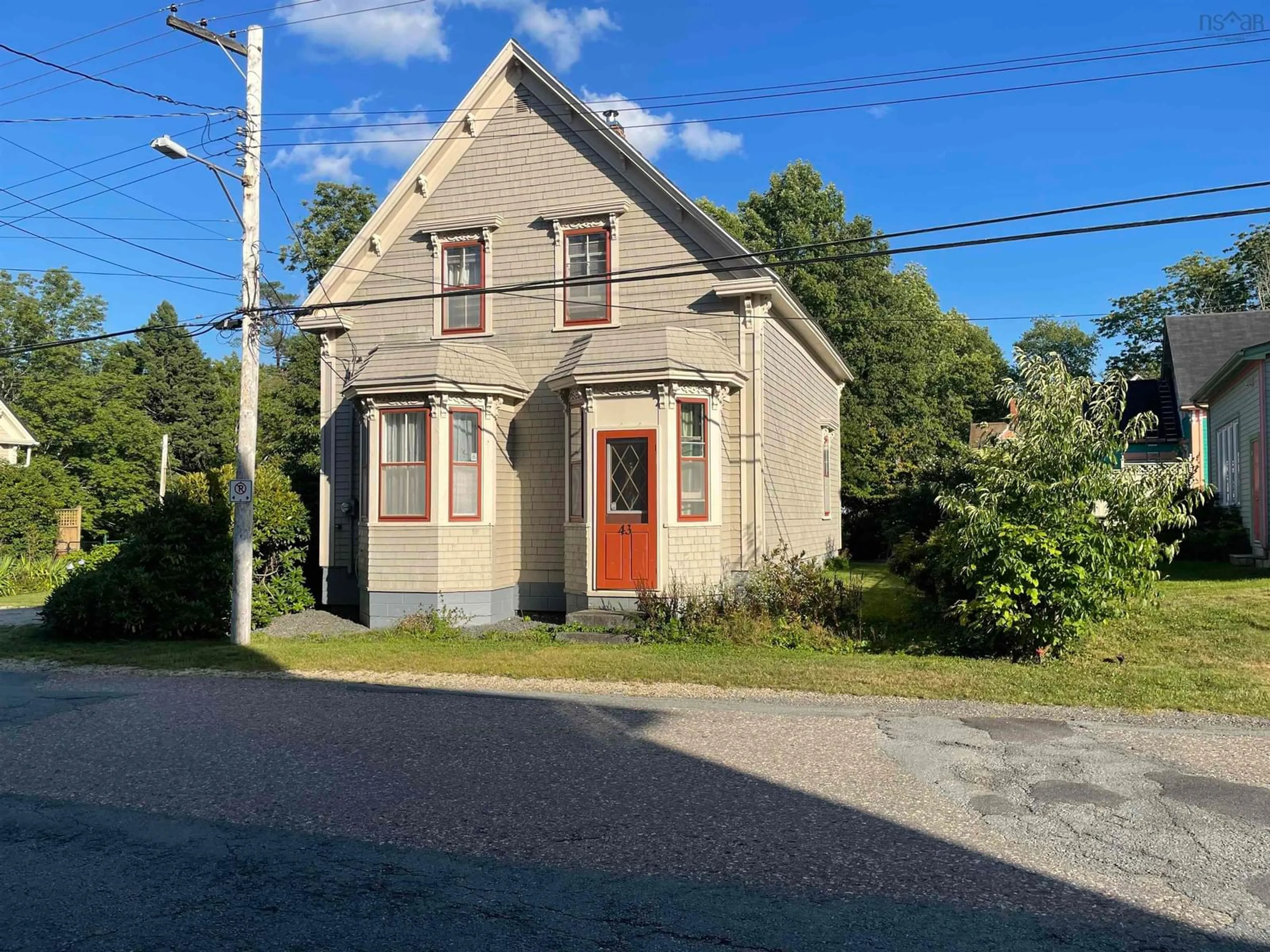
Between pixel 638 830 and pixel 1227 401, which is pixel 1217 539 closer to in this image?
pixel 1227 401

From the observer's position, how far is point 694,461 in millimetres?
14539

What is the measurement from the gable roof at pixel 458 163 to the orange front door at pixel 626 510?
335 cm

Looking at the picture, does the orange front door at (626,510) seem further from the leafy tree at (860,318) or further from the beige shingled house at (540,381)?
the leafy tree at (860,318)

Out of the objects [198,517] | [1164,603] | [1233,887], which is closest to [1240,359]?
[1164,603]

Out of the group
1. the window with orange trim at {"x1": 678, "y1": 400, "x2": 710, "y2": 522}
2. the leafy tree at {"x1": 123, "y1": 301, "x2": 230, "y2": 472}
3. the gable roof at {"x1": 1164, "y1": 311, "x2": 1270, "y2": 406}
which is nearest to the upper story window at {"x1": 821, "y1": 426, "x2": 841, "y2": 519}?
the window with orange trim at {"x1": 678, "y1": 400, "x2": 710, "y2": 522}

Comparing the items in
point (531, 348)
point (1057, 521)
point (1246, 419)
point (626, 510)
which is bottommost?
point (1057, 521)

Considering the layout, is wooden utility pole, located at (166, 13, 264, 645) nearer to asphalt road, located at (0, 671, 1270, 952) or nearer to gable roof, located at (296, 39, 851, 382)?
gable roof, located at (296, 39, 851, 382)

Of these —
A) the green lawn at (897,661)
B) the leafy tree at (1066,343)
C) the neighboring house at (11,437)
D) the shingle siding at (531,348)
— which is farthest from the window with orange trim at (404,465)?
the leafy tree at (1066,343)

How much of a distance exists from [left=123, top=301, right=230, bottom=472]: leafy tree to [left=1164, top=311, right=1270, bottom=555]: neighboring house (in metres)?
48.4

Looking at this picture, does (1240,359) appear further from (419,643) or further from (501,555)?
(419,643)

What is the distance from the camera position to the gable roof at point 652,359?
1411cm

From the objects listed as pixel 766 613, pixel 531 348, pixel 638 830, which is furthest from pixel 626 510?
pixel 638 830

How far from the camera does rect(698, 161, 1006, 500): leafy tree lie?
3241 cm

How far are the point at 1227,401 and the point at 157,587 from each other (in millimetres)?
21881
